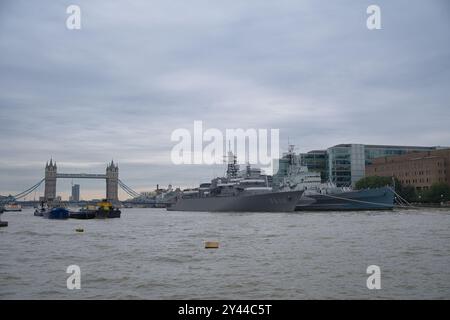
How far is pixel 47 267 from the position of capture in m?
19.2

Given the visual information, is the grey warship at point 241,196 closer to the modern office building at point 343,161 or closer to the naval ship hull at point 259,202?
the naval ship hull at point 259,202

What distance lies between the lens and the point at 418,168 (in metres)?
117

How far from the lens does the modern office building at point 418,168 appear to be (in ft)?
364

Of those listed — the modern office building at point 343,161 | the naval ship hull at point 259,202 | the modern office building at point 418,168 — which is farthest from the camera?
the modern office building at point 343,161

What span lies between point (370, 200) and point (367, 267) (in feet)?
237

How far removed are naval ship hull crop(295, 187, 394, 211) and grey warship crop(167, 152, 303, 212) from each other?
9348 millimetres

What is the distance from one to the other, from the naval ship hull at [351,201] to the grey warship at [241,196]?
30.7 feet

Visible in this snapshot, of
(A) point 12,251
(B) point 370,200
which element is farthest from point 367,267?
(B) point 370,200

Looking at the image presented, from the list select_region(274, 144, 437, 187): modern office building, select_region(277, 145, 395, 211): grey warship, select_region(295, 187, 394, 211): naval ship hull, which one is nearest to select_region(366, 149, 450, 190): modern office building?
select_region(274, 144, 437, 187): modern office building

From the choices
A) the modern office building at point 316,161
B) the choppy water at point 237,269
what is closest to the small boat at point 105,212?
the choppy water at point 237,269

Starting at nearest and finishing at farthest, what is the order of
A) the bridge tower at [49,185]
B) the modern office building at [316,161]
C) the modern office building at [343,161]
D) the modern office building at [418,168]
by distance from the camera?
1. the modern office building at [418,168]
2. the modern office building at [343,161]
3. the modern office building at [316,161]
4. the bridge tower at [49,185]

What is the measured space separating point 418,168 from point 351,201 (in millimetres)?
38056
